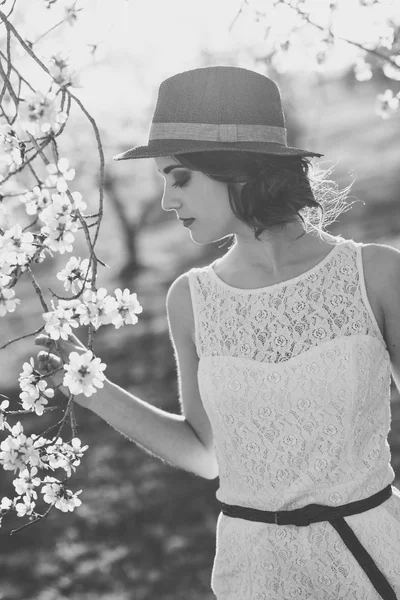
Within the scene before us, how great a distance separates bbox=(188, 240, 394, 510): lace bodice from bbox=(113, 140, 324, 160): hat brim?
10.0 inches

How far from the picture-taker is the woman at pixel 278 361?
1690 mm

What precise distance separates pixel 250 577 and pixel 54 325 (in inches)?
27.9

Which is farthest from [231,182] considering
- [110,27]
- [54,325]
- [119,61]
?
[119,61]

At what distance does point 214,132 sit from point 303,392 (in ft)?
1.91

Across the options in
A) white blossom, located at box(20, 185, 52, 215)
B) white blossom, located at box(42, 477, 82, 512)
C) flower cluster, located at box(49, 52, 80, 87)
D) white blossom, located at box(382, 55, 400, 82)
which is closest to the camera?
flower cluster, located at box(49, 52, 80, 87)

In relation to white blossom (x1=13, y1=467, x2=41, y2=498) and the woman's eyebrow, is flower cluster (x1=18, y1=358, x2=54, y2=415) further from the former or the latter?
the woman's eyebrow

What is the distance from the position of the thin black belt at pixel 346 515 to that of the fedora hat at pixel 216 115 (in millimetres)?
746

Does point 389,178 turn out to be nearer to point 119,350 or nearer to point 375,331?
point 119,350

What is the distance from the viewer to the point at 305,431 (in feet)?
5.65

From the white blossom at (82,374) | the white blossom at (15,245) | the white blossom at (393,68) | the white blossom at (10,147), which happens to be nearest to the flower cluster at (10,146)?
the white blossom at (10,147)

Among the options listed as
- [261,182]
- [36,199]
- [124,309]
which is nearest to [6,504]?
[124,309]

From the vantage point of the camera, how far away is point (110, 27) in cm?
163

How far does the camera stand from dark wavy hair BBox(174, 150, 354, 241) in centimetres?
178

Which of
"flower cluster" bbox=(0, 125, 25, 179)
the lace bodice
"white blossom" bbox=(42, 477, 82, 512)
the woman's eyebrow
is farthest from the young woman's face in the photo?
"white blossom" bbox=(42, 477, 82, 512)
